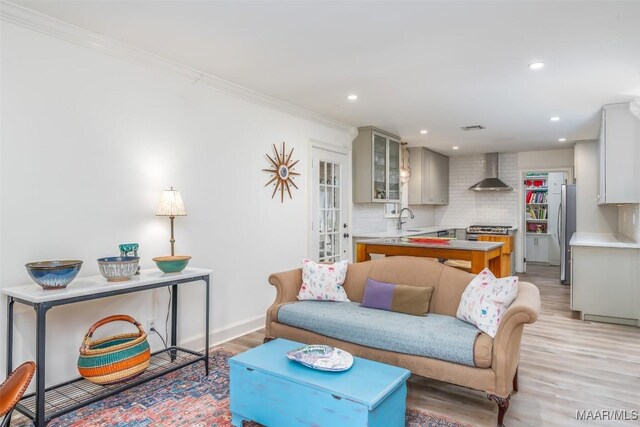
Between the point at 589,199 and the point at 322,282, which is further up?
the point at 589,199

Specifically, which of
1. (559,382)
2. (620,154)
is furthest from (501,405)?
(620,154)

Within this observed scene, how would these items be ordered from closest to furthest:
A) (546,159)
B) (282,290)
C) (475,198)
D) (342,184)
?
(282,290), (342,184), (546,159), (475,198)

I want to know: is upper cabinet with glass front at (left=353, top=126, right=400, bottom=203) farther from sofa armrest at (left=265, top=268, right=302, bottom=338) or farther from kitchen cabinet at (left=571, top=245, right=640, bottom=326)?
kitchen cabinet at (left=571, top=245, right=640, bottom=326)

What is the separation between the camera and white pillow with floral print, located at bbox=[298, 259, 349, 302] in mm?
3479

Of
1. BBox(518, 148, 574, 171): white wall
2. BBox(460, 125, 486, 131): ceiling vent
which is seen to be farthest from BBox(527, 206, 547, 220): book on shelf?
BBox(460, 125, 486, 131): ceiling vent

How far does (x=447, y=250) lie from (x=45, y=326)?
11.7 ft

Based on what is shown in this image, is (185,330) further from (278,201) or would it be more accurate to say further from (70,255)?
(278,201)

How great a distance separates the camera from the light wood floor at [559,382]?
246 cm

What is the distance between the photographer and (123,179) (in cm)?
300

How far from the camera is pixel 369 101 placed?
4379mm

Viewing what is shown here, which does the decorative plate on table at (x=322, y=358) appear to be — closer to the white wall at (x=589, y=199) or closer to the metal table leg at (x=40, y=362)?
the metal table leg at (x=40, y=362)

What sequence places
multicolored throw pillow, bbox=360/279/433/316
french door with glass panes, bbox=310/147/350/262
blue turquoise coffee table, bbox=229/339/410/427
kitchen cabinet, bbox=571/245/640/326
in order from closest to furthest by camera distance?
blue turquoise coffee table, bbox=229/339/410/427
multicolored throw pillow, bbox=360/279/433/316
kitchen cabinet, bbox=571/245/640/326
french door with glass panes, bbox=310/147/350/262

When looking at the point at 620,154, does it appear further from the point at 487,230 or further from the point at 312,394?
the point at 312,394

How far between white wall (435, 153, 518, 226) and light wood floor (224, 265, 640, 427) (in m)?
4.00
